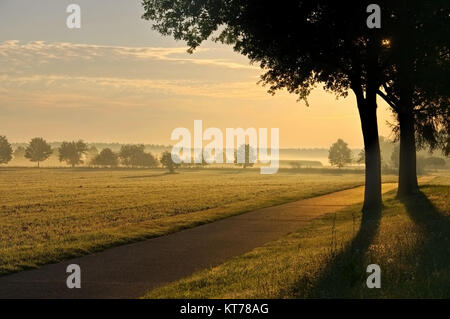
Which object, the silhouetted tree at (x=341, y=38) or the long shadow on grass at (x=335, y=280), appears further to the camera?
the silhouetted tree at (x=341, y=38)

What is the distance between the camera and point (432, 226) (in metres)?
16.7

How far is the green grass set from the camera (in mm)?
9797

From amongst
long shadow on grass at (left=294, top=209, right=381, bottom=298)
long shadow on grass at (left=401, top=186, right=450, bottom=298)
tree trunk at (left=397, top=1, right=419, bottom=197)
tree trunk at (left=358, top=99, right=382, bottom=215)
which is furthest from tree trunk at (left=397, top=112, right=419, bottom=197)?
long shadow on grass at (left=294, top=209, right=381, bottom=298)

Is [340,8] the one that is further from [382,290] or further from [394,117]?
[394,117]

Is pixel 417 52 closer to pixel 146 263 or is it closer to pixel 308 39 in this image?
pixel 308 39

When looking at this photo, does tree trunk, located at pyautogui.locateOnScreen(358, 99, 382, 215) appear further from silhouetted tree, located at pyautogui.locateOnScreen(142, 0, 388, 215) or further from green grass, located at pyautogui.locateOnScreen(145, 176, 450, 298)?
green grass, located at pyautogui.locateOnScreen(145, 176, 450, 298)

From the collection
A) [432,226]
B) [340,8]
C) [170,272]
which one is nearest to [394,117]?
[340,8]

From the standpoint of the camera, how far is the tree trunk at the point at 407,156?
106 feet

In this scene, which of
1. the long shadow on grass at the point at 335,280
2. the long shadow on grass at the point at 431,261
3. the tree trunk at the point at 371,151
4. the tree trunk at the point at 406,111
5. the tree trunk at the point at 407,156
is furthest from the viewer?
the tree trunk at the point at 407,156

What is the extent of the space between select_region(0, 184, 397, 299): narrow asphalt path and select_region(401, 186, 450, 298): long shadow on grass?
5.22 metres

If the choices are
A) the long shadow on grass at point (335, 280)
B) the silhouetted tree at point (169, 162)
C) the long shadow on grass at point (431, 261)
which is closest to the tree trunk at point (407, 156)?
the long shadow on grass at point (431, 261)

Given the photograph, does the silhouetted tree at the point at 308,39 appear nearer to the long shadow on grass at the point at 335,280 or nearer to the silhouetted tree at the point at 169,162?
the long shadow on grass at the point at 335,280

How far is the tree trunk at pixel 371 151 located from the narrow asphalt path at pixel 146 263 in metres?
5.53

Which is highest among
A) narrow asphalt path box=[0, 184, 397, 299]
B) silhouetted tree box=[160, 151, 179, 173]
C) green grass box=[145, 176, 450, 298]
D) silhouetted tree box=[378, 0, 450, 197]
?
silhouetted tree box=[378, 0, 450, 197]
